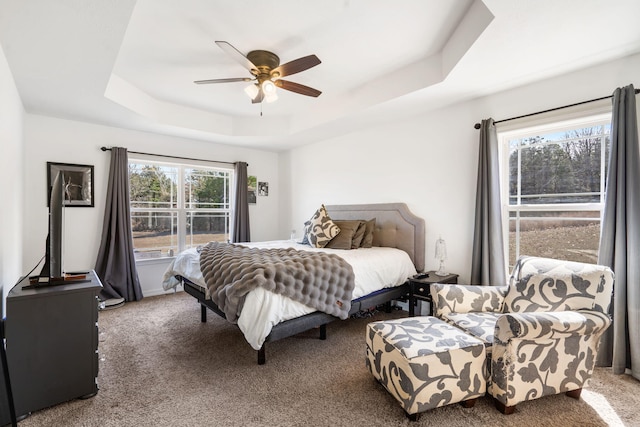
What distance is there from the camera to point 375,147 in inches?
164

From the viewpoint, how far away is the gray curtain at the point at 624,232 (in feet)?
7.00

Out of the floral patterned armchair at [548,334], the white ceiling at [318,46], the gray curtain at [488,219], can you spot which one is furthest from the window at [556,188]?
the floral patterned armchair at [548,334]

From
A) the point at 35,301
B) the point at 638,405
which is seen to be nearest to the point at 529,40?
the point at 638,405

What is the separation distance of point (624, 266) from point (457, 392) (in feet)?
5.34

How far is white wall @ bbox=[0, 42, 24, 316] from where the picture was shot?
2.18 meters

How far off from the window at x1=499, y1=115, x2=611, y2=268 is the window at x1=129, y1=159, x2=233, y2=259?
424 centimetres

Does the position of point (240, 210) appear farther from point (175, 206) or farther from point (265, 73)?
point (265, 73)

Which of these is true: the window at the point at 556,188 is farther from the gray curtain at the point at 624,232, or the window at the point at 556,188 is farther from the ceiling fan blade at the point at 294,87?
the ceiling fan blade at the point at 294,87

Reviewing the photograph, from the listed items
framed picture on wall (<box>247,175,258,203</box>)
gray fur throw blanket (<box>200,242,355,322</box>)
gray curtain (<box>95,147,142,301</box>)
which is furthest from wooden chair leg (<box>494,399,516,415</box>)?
framed picture on wall (<box>247,175,258,203</box>)

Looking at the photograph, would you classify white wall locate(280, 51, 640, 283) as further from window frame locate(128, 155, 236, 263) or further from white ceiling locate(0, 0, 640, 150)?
window frame locate(128, 155, 236, 263)

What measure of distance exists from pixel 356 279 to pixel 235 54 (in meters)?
2.18

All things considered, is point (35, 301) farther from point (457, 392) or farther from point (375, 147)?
point (375, 147)

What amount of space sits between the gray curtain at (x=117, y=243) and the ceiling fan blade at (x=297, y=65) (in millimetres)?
2841

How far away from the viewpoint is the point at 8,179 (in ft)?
8.02
